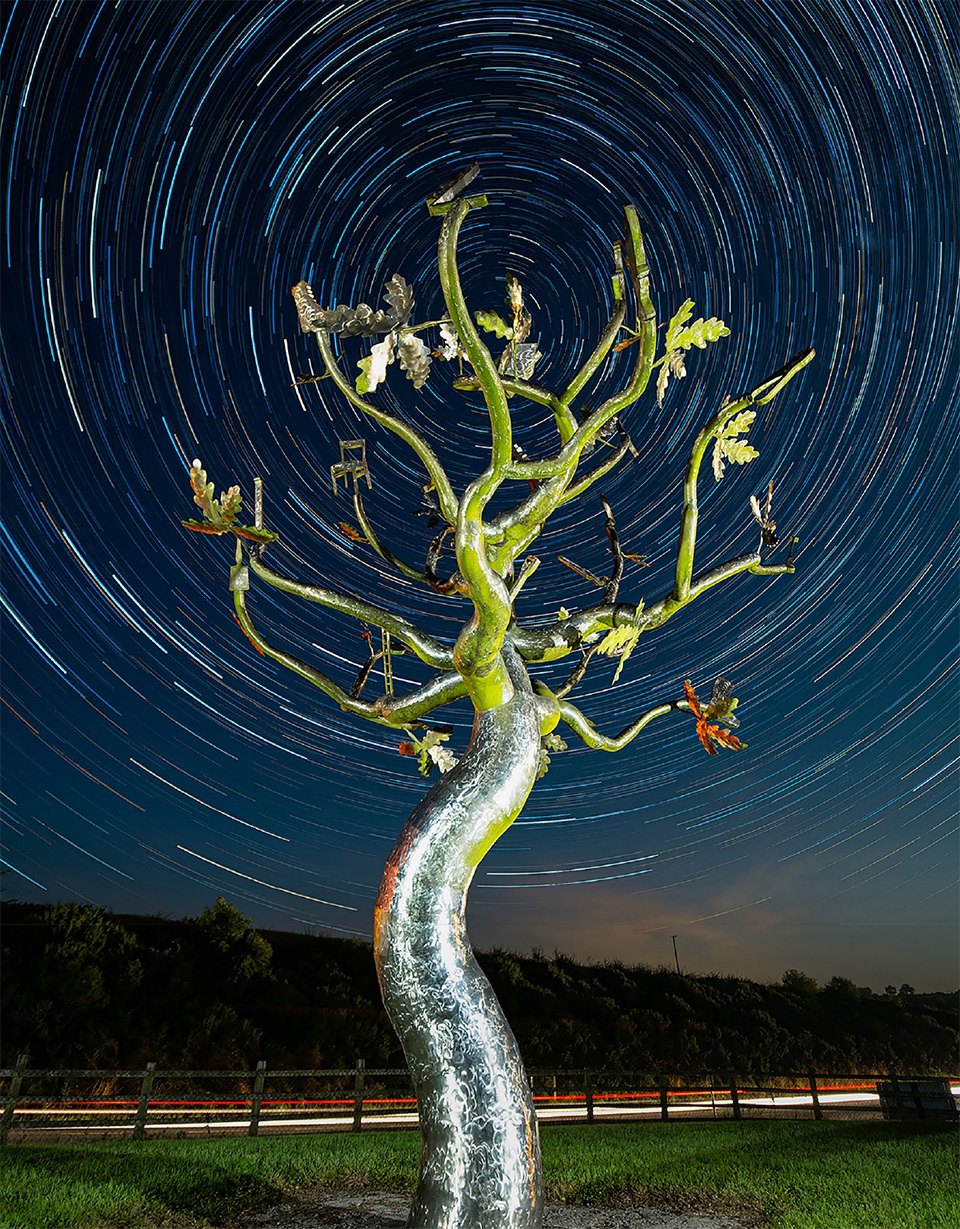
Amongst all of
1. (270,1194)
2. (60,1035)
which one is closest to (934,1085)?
(270,1194)

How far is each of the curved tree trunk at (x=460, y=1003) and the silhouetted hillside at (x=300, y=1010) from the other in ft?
52.5

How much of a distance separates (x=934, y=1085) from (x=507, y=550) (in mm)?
14976

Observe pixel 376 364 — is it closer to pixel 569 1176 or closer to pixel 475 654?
pixel 475 654

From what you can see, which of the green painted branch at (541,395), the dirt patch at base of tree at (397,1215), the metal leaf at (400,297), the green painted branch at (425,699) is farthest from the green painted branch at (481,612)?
the dirt patch at base of tree at (397,1215)

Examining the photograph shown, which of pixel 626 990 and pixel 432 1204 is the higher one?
pixel 626 990

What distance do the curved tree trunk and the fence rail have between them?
7.88m

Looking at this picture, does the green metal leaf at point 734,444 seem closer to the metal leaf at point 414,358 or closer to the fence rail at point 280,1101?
the metal leaf at point 414,358

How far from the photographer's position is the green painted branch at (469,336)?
9.48ft

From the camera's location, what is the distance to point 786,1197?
712cm

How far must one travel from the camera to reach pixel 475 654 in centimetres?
401

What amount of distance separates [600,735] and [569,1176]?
5760mm

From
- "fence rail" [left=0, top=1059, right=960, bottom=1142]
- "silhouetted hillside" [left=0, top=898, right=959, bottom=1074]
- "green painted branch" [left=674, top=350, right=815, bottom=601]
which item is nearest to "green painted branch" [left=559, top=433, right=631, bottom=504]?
"green painted branch" [left=674, top=350, right=815, bottom=601]

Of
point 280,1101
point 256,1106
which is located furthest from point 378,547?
point 280,1101

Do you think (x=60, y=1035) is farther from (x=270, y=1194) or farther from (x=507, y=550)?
(x=507, y=550)
